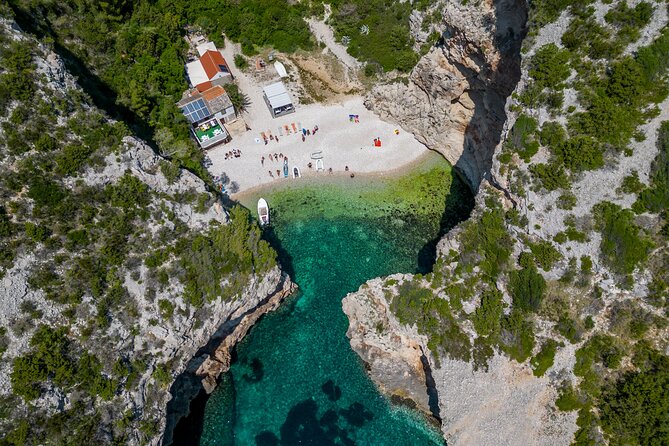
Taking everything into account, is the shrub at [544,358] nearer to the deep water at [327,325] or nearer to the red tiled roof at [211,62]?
the deep water at [327,325]

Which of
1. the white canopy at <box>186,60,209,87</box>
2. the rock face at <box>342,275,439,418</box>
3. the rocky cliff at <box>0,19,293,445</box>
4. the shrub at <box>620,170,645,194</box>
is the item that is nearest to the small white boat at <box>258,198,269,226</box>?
the rocky cliff at <box>0,19,293,445</box>

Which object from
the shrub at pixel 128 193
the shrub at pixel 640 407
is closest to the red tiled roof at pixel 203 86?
the shrub at pixel 128 193

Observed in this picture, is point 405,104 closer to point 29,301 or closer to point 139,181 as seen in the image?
point 139,181

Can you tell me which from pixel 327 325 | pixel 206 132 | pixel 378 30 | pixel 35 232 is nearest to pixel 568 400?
pixel 327 325

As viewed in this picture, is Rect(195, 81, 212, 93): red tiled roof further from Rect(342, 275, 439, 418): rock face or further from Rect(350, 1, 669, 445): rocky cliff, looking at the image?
Rect(342, 275, 439, 418): rock face

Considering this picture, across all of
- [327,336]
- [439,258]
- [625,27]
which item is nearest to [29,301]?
[327,336]

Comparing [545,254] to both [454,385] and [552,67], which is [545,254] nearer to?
[454,385]
